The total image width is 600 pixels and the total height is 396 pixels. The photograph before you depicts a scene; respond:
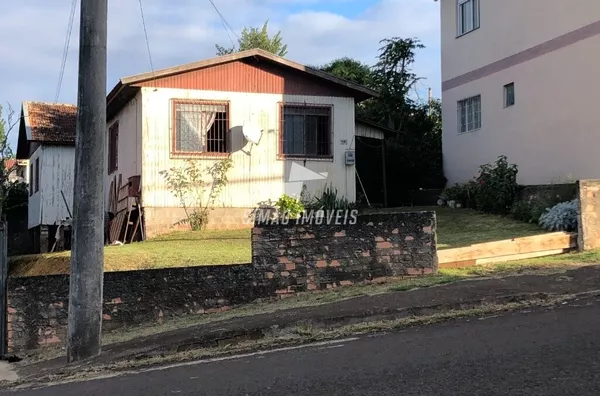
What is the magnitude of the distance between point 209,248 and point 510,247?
219 inches

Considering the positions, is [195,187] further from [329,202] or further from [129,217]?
[329,202]

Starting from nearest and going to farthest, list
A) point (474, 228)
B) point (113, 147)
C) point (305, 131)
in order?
point (474, 228)
point (305, 131)
point (113, 147)

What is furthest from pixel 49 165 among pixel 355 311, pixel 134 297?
pixel 355 311

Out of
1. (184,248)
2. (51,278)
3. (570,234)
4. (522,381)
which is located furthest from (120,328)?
(570,234)

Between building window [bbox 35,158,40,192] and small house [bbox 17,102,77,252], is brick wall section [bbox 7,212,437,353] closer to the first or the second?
small house [bbox 17,102,77,252]

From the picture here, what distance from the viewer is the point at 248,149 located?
16047 millimetres

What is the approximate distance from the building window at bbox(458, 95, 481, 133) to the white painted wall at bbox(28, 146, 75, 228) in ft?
43.3

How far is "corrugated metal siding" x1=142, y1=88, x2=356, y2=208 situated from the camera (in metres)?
15.3

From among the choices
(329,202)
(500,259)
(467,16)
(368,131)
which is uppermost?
(467,16)

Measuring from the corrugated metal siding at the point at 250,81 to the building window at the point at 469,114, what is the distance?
4.82m

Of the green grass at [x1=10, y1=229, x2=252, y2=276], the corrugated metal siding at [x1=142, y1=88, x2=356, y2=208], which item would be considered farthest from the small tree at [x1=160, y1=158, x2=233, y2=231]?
the green grass at [x1=10, y1=229, x2=252, y2=276]

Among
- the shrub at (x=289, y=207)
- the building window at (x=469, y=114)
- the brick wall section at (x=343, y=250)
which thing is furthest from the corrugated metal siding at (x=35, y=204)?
the brick wall section at (x=343, y=250)

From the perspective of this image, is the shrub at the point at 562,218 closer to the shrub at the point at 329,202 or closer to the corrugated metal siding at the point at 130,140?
the shrub at the point at 329,202

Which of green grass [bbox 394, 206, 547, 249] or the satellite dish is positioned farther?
the satellite dish
